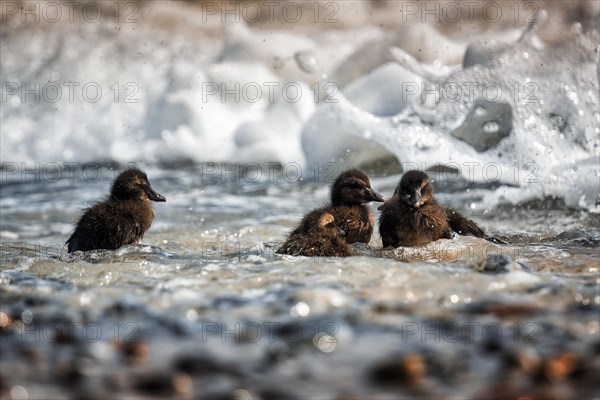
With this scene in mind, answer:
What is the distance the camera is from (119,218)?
662cm

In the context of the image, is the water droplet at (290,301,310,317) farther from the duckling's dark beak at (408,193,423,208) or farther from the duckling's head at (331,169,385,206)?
the duckling's head at (331,169,385,206)

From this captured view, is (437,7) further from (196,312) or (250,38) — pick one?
(196,312)

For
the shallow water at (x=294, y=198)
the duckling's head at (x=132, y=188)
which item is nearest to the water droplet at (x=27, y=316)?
the shallow water at (x=294, y=198)

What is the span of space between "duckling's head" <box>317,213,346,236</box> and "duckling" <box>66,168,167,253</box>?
1.43 metres

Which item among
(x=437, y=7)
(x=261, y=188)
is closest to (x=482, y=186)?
(x=261, y=188)

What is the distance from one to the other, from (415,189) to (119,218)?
217cm

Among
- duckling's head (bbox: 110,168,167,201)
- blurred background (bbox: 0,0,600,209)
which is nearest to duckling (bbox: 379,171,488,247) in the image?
duckling's head (bbox: 110,168,167,201)

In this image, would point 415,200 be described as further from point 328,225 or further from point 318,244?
point 318,244

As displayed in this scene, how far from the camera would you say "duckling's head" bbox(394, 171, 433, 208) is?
6.39 metres

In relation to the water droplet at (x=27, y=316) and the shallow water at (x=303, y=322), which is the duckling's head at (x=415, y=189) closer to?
the shallow water at (x=303, y=322)

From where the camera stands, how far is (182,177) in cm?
1138

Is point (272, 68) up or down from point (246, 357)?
up

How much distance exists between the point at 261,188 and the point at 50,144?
408 centimetres

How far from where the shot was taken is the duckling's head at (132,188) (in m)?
6.98
